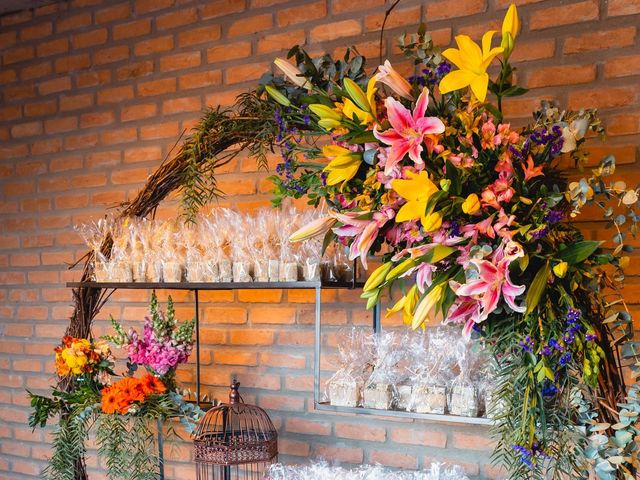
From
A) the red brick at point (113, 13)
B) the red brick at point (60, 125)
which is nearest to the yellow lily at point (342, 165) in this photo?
the red brick at point (113, 13)

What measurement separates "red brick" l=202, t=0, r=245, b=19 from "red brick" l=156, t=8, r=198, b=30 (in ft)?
0.17

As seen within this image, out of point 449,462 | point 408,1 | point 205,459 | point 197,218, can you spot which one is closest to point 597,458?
point 449,462

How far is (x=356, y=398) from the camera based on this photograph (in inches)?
66.8

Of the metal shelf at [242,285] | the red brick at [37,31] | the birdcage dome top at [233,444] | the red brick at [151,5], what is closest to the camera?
the metal shelf at [242,285]

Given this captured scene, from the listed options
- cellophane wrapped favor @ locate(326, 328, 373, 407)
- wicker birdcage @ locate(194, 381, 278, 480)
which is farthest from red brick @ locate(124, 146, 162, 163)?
cellophane wrapped favor @ locate(326, 328, 373, 407)

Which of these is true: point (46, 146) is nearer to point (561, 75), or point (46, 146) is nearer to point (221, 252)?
point (221, 252)

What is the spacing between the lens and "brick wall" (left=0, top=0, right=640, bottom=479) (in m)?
1.87

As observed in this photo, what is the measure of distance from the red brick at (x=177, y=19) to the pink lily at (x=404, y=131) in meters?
1.40

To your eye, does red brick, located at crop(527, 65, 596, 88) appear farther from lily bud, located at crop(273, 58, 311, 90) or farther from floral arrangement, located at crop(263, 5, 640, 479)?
lily bud, located at crop(273, 58, 311, 90)

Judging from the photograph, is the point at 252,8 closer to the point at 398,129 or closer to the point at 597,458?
the point at 398,129

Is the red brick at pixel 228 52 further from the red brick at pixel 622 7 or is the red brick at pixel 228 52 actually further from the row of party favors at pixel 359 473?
the row of party favors at pixel 359 473

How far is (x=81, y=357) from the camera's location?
2.13 m

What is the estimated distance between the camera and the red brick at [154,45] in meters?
2.56

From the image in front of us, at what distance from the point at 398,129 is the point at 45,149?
2014mm
